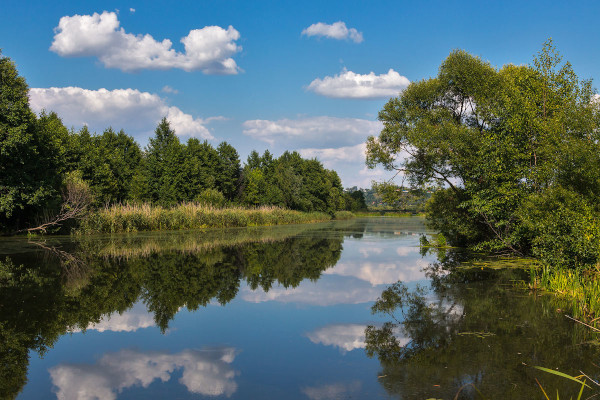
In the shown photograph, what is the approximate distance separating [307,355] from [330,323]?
212cm

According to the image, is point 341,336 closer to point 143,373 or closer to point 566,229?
point 143,373

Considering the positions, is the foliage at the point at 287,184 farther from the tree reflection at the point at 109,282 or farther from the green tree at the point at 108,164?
the tree reflection at the point at 109,282

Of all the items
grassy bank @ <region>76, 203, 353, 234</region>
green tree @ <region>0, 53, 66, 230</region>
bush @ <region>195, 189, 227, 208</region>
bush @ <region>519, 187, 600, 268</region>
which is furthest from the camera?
bush @ <region>195, 189, 227, 208</region>

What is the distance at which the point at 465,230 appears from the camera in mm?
21703

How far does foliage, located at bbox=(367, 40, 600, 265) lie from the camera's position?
13.2 metres

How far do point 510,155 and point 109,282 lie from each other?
583 inches

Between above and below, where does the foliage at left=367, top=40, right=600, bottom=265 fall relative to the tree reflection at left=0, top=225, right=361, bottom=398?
above

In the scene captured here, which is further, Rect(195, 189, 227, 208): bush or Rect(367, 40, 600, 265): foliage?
Rect(195, 189, 227, 208): bush

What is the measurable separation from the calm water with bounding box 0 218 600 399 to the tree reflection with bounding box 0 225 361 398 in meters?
0.05

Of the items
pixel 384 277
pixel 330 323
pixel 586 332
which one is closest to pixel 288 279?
pixel 384 277

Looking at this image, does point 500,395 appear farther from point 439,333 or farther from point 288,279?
point 288,279

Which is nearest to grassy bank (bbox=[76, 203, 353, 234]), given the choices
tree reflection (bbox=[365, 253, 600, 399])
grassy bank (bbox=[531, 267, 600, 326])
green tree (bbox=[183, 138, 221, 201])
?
green tree (bbox=[183, 138, 221, 201])

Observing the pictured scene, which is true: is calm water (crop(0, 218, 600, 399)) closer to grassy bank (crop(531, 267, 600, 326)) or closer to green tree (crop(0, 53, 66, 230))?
grassy bank (crop(531, 267, 600, 326))

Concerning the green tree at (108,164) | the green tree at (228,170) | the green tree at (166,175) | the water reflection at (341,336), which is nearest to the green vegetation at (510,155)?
the water reflection at (341,336)
